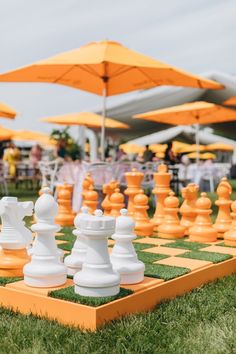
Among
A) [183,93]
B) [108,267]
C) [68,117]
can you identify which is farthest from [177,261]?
[183,93]

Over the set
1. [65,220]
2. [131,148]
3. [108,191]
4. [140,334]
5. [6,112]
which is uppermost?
[131,148]

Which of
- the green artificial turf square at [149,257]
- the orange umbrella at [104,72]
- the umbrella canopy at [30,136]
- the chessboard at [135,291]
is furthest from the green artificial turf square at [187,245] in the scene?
the umbrella canopy at [30,136]

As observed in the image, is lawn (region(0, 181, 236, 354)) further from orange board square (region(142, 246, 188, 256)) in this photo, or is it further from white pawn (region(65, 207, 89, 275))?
orange board square (region(142, 246, 188, 256))

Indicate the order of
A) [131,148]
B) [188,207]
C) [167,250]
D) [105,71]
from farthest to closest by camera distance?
[131,148]
[105,71]
[188,207]
[167,250]

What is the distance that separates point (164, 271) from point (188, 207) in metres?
1.49

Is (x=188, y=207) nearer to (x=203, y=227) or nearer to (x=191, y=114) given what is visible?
(x=203, y=227)

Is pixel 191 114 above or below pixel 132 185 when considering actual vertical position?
above

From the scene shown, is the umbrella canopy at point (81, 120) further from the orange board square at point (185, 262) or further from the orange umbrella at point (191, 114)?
the orange board square at point (185, 262)

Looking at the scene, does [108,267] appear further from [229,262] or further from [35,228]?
[229,262]

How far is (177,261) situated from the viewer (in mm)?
2900

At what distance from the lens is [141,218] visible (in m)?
3.94

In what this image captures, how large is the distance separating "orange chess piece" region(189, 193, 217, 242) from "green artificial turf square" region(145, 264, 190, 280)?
2.97 feet

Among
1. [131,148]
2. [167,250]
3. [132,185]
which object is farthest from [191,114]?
[131,148]

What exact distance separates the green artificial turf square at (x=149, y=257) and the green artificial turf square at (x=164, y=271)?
0.53ft
